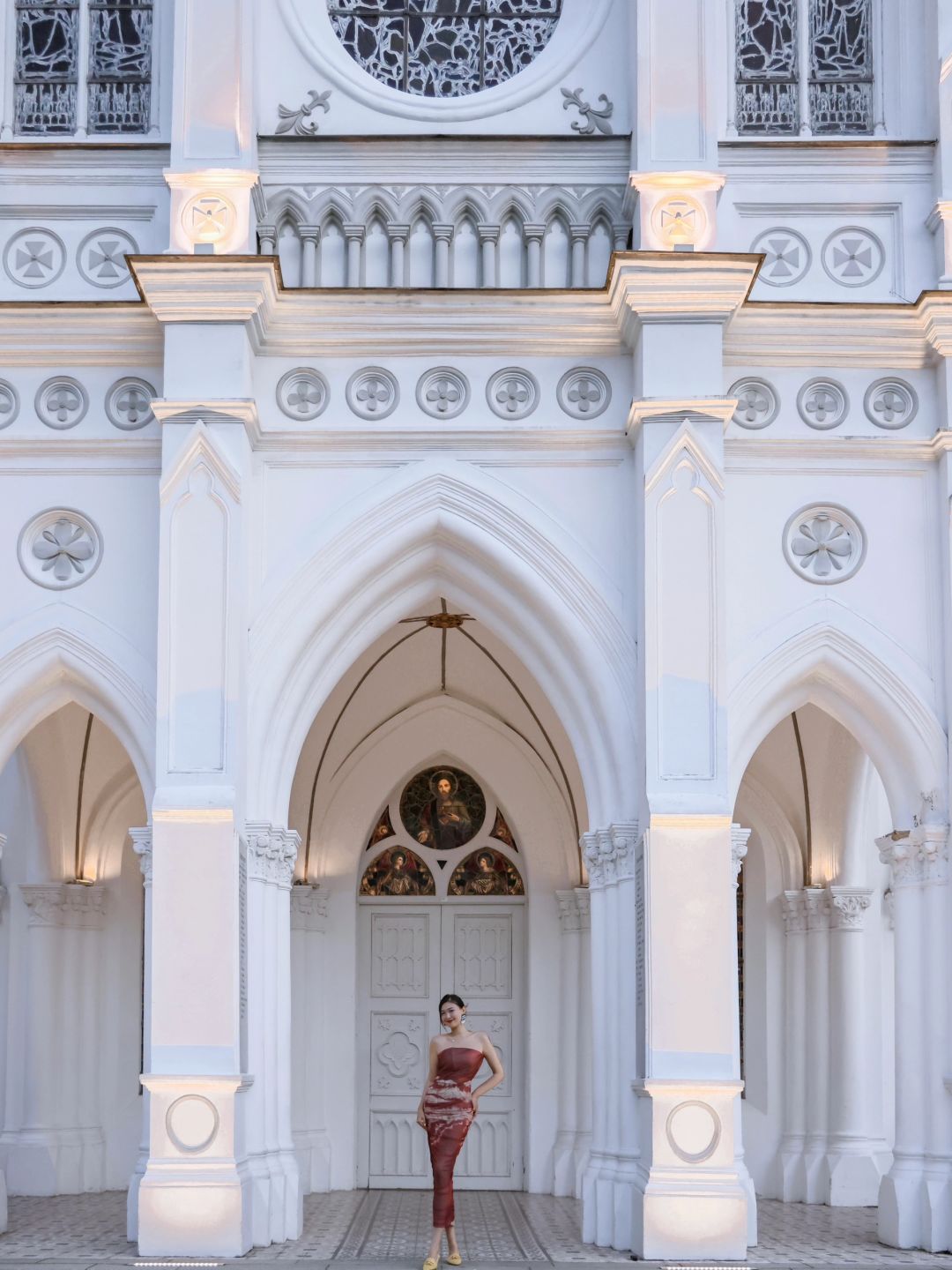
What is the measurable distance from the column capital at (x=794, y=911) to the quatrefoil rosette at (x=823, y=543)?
4.07m

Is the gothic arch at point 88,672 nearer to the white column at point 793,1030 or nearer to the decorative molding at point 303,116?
the decorative molding at point 303,116

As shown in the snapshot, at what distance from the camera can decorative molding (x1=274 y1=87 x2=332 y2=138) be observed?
13141mm

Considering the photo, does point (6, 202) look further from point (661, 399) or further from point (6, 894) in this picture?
point (6, 894)

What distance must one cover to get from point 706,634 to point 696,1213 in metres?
3.48

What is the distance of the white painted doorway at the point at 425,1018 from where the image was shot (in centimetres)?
1628

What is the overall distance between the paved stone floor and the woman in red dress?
21.5 inches

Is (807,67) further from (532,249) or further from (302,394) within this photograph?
(302,394)

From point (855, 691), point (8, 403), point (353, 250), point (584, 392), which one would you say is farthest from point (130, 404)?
point (855, 691)

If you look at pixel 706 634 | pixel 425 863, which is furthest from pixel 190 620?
pixel 425 863

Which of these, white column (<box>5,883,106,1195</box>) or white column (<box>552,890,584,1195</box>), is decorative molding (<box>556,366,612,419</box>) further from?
white column (<box>5,883,106,1195</box>)

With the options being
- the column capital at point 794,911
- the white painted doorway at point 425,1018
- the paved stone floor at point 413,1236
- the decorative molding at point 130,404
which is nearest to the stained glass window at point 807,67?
the decorative molding at point 130,404

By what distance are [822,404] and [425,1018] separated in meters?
6.73

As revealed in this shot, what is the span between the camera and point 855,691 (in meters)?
12.6

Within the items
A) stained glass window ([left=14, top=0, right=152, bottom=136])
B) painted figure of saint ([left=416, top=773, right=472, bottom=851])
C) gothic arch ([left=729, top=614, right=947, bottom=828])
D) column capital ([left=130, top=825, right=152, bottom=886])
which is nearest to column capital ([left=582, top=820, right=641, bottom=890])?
gothic arch ([left=729, top=614, right=947, bottom=828])
